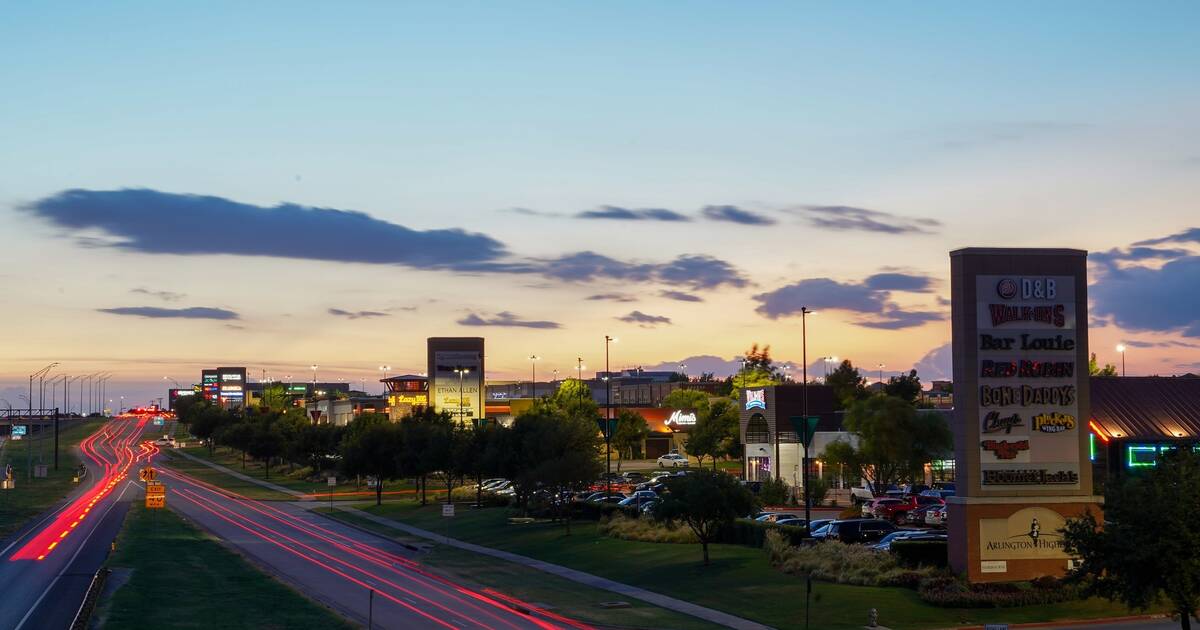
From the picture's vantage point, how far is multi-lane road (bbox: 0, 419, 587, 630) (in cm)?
4347

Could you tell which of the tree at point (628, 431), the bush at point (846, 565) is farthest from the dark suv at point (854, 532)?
the tree at point (628, 431)

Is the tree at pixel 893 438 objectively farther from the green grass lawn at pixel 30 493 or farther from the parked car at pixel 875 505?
the green grass lawn at pixel 30 493

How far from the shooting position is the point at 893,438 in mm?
86000

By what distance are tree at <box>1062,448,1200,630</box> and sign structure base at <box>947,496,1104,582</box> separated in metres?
12.3

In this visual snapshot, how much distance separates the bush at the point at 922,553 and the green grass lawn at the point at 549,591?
10332 millimetres

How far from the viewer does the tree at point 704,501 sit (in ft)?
184

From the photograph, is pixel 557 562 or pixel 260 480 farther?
pixel 260 480

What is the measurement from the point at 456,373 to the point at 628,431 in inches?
936

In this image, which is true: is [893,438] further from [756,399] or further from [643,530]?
[643,530]

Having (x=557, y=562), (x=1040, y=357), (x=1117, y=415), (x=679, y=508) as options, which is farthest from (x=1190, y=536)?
(x=557, y=562)

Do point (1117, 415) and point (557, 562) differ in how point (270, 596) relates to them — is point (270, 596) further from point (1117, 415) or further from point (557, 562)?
point (1117, 415)

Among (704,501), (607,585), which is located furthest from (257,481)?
(704,501)

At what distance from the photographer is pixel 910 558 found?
158ft

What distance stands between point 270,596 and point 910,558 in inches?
1039
